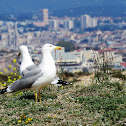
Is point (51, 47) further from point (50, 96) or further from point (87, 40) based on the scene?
point (87, 40)

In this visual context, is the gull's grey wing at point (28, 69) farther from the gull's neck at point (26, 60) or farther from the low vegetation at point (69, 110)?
the low vegetation at point (69, 110)

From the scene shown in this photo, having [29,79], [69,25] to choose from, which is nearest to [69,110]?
[29,79]

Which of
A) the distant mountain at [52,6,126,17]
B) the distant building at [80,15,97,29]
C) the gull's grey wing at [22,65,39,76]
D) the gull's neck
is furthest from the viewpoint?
the distant mountain at [52,6,126,17]

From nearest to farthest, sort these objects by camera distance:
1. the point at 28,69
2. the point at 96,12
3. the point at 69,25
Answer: the point at 28,69 → the point at 69,25 → the point at 96,12

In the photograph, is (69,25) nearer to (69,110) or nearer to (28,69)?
(28,69)

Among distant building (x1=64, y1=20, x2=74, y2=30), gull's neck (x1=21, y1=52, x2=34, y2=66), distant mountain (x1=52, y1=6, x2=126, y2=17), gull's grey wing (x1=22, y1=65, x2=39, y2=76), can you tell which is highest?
distant mountain (x1=52, y1=6, x2=126, y2=17)

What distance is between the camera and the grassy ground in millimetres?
3436

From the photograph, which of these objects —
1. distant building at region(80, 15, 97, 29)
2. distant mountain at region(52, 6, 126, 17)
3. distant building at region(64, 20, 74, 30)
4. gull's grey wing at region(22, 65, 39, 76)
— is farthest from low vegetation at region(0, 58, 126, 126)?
distant mountain at region(52, 6, 126, 17)

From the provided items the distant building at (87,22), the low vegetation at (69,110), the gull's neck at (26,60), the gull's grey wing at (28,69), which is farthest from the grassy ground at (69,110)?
the distant building at (87,22)

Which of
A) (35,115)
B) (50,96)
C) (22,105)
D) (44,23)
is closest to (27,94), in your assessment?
(50,96)

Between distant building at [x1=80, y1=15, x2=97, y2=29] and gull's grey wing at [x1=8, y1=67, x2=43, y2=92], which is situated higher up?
distant building at [x1=80, y1=15, x2=97, y2=29]

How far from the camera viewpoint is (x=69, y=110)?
3.85 m

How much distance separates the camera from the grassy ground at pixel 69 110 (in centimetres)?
344

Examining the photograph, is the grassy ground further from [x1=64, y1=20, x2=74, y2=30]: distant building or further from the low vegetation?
[x1=64, y1=20, x2=74, y2=30]: distant building
